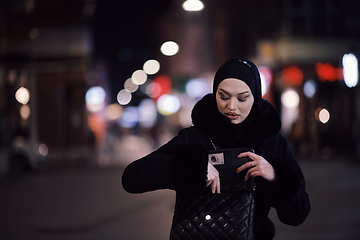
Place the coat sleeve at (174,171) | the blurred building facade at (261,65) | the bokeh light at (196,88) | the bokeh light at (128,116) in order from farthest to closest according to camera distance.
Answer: the bokeh light at (128,116) < the bokeh light at (196,88) < the blurred building facade at (261,65) < the coat sleeve at (174,171)

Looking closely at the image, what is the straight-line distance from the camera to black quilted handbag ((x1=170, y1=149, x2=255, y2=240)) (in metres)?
2.09

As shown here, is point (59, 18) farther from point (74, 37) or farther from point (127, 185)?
point (127, 185)

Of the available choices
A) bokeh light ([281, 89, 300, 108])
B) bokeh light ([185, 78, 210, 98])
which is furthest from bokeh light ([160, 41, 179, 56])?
bokeh light ([281, 89, 300, 108])

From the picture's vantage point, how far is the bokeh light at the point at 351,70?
10330 millimetres

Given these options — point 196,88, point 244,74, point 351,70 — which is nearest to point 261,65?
point 196,88

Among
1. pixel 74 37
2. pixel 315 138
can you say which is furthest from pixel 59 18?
pixel 315 138

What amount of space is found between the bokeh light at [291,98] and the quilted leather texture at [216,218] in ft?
62.7

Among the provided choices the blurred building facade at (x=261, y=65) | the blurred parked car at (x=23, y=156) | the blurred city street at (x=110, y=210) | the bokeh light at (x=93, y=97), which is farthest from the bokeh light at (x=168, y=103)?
the blurred city street at (x=110, y=210)

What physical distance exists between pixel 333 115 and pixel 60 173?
12025 millimetres

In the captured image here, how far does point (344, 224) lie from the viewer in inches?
271

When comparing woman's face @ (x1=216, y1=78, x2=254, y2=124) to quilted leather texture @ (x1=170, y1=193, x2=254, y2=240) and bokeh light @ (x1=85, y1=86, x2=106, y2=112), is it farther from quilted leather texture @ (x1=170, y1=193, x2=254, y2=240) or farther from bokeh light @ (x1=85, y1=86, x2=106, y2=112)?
bokeh light @ (x1=85, y1=86, x2=106, y2=112)

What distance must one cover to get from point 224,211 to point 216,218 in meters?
0.05

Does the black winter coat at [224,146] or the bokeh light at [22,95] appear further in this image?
the bokeh light at [22,95]

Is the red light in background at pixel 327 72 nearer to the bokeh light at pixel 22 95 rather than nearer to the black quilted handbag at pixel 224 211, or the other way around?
the bokeh light at pixel 22 95
